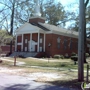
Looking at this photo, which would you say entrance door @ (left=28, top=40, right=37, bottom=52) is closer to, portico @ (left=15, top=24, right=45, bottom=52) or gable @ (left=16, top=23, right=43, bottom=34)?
portico @ (left=15, top=24, right=45, bottom=52)

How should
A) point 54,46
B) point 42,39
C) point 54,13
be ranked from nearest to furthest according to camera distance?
point 54,46 → point 42,39 → point 54,13

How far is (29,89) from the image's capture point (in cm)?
873

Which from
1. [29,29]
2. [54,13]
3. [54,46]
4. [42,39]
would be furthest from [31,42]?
[54,13]

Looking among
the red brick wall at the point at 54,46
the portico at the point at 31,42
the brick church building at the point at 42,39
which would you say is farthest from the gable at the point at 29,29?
the red brick wall at the point at 54,46

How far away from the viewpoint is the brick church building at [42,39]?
118ft

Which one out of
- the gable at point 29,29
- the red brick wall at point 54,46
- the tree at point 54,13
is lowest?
the red brick wall at point 54,46

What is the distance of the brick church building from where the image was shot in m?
36.0

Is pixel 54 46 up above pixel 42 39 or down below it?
below

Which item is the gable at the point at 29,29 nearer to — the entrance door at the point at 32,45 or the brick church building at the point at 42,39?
the brick church building at the point at 42,39

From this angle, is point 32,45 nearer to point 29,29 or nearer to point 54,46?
point 29,29

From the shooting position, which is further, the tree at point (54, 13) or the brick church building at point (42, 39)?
the tree at point (54, 13)

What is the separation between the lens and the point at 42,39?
1458 inches

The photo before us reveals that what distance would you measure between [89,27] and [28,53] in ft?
38.4

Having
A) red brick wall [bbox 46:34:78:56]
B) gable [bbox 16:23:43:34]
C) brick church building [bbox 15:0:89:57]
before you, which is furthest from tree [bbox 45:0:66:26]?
gable [bbox 16:23:43:34]
